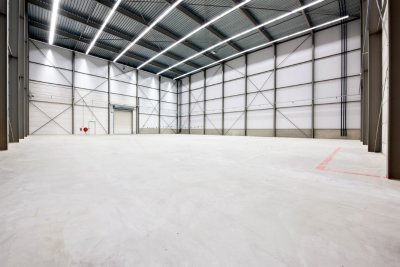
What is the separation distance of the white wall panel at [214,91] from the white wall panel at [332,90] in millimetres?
10896

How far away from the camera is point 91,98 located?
1972 cm

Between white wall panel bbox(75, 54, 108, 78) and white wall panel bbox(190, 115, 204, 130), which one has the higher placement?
white wall panel bbox(75, 54, 108, 78)

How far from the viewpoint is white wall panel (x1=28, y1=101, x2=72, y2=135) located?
16.3m

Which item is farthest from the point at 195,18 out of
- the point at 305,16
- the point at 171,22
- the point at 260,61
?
the point at 260,61

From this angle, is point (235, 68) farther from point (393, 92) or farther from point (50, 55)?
Result: point (50, 55)

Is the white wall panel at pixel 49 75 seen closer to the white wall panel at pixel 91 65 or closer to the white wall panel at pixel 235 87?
the white wall panel at pixel 91 65

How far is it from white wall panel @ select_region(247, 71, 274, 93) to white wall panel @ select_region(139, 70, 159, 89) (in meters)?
14.1

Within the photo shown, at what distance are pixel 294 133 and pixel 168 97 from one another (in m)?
19.1

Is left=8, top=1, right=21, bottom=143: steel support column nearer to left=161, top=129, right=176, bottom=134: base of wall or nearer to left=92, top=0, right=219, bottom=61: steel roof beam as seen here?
left=92, top=0, right=219, bottom=61: steel roof beam

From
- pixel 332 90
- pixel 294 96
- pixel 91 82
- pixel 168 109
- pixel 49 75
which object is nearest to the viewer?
pixel 332 90

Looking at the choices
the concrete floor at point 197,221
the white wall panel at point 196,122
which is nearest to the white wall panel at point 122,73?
the white wall panel at point 196,122

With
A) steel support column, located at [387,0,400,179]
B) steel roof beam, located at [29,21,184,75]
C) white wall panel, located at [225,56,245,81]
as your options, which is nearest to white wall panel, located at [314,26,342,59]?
white wall panel, located at [225,56,245,81]

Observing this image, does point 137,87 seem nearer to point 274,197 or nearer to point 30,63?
point 30,63

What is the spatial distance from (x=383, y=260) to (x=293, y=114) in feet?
57.7
